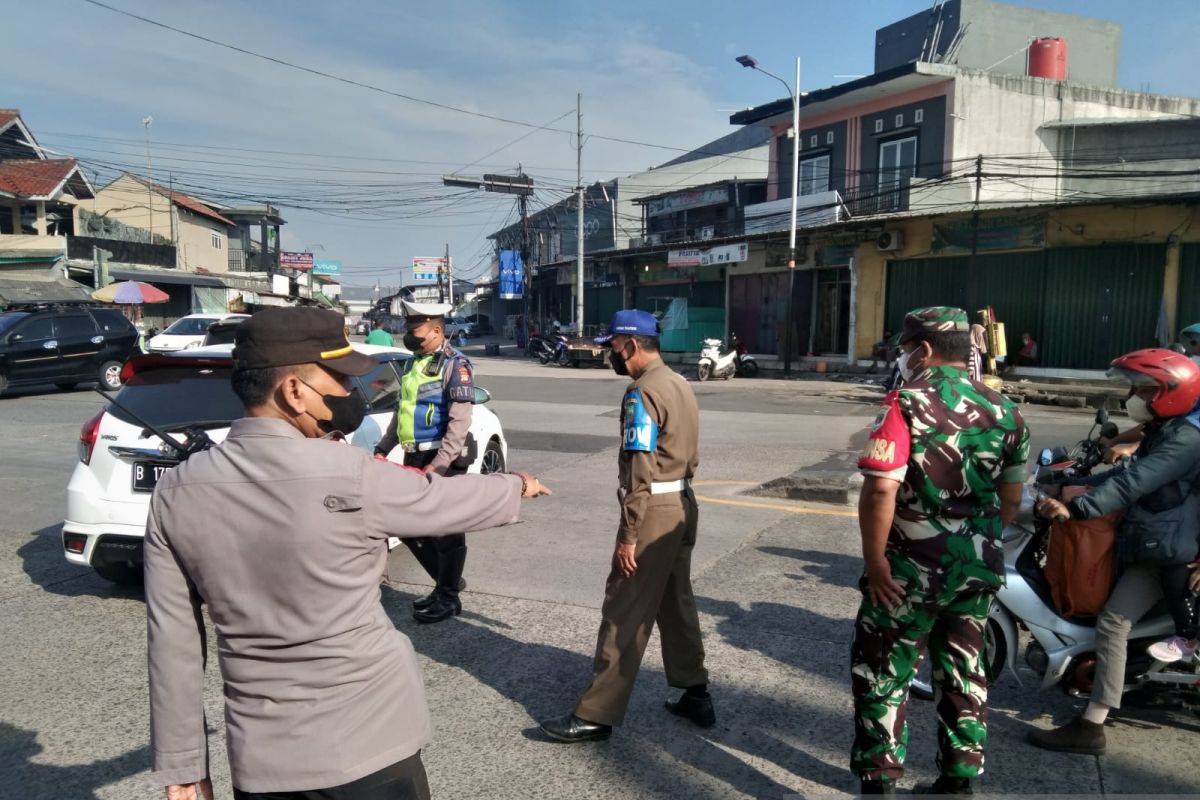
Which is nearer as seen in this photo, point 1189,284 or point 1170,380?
point 1170,380

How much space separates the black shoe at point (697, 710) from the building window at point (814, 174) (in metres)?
23.9

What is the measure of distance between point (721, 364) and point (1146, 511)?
19.1 metres

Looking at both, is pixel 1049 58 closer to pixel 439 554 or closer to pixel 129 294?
pixel 439 554

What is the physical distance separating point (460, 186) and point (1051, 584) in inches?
1224

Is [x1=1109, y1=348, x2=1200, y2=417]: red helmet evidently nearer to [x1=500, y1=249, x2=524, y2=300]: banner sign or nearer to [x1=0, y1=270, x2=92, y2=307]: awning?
[x1=0, y1=270, x2=92, y2=307]: awning

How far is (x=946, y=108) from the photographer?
21.9 m

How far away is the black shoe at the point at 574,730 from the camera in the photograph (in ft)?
11.1

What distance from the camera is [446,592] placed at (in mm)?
4797

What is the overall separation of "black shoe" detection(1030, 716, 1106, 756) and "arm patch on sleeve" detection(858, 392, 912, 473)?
5.53 feet

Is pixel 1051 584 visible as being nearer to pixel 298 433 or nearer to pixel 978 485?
pixel 978 485

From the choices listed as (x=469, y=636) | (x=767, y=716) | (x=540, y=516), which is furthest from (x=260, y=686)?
(x=540, y=516)

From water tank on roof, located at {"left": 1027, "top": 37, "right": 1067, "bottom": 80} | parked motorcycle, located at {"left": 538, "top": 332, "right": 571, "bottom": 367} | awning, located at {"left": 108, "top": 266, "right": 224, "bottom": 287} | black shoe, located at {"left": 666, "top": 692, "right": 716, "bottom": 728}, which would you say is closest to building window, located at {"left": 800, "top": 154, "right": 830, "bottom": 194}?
water tank on roof, located at {"left": 1027, "top": 37, "right": 1067, "bottom": 80}

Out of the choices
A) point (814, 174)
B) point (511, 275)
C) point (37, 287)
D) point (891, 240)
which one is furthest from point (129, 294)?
point (891, 240)

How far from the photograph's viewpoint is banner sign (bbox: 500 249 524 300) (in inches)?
1656
